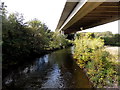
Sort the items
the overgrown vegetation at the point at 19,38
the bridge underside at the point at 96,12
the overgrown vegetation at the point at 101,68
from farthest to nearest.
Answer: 1. the overgrown vegetation at the point at 19,38
2. the overgrown vegetation at the point at 101,68
3. the bridge underside at the point at 96,12

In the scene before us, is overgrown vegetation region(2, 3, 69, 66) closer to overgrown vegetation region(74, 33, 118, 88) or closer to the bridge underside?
the bridge underside

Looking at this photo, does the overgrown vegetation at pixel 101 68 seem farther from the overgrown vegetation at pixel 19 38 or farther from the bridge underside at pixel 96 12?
the overgrown vegetation at pixel 19 38

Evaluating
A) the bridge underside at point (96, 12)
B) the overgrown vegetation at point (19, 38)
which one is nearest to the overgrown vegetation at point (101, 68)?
the bridge underside at point (96, 12)

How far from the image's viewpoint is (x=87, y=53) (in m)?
6.08

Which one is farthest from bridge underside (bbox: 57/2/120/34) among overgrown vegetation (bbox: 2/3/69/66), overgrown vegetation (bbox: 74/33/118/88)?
overgrown vegetation (bbox: 2/3/69/66)

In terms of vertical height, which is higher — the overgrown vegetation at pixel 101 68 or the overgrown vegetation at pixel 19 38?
the overgrown vegetation at pixel 19 38

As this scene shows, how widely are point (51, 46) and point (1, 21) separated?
1124 centimetres

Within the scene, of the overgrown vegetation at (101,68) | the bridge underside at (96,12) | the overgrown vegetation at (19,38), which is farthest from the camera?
the overgrown vegetation at (19,38)

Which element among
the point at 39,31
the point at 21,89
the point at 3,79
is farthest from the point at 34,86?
the point at 39,31

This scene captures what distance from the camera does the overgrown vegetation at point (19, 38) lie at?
22.6 ft

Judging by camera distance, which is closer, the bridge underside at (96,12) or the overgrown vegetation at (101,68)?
the bridge underside at (96,12)

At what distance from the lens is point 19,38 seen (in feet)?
27.9

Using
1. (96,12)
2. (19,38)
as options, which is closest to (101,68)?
(96,12)

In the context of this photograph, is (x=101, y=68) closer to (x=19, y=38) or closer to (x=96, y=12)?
(x=96, y=12)
